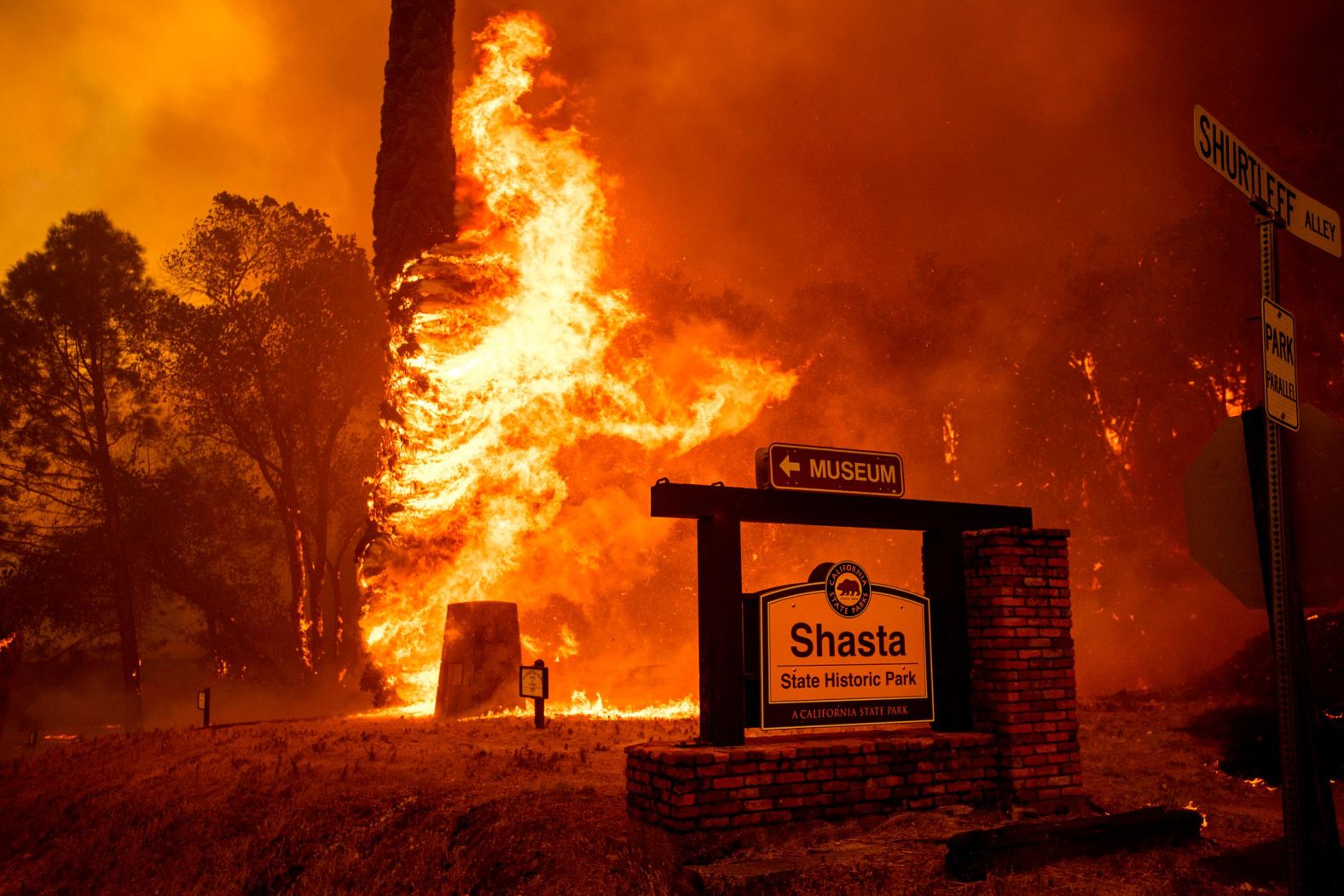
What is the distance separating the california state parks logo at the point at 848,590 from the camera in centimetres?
908

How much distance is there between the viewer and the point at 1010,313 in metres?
35.8

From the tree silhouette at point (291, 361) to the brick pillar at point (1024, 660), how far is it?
111ft

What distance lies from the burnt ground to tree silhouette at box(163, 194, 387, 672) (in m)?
24.7

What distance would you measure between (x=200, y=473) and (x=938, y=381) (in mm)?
29104

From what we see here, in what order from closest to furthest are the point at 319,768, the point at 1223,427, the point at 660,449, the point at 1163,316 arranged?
the point at 1223,427
the point at 319,768
the point at 1163,316
the point at 660,449

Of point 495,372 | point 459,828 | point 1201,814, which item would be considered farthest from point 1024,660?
point 495,372

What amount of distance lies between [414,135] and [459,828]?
26808 millimetres

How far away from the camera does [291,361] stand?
3925 cm

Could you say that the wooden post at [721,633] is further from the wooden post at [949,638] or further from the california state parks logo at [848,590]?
the wooden post at [949,638]

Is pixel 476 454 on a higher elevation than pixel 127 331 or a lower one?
lower

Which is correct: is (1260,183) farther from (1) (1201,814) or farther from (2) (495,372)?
(2) (495,372)

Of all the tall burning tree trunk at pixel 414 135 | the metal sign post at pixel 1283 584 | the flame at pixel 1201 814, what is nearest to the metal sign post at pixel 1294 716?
the metal sign post at pixel 1283 584

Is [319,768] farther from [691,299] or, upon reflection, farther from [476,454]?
[691,299]

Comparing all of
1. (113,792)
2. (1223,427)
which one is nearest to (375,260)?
(113,792)
